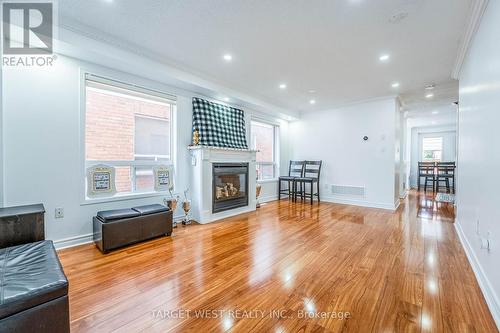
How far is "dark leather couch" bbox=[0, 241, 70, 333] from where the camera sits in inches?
39.4

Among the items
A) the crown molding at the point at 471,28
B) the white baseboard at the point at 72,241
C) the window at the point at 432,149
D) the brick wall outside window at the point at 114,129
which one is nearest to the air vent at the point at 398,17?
the crown molding at the point at 471,28

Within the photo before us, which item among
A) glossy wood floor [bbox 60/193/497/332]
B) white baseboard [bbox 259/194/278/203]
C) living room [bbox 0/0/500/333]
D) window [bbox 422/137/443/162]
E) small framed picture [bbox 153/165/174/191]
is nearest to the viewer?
glossy wood floor [bbox 60/193/497/332]

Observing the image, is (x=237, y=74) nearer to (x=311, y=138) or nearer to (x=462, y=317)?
(x=311, y=138)

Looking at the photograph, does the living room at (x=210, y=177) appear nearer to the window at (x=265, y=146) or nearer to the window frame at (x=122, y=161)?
the window frame at (x=122, y=161)

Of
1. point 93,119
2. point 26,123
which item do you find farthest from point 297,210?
point 26,123

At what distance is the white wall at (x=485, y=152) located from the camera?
1.52 metres

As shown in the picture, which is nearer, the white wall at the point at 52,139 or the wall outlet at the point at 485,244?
the wall outlet at the point at 485,244

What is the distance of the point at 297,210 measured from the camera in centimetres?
447

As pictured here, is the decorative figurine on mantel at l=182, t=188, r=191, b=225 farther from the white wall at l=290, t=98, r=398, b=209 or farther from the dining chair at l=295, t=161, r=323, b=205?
the white wall at l=290, t=98, r=398, b=209

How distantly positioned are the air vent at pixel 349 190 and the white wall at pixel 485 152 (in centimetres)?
254

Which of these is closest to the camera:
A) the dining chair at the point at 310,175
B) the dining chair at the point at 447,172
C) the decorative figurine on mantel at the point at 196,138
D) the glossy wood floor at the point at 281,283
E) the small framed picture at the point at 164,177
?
the glossy wood floor at the point at 281,283

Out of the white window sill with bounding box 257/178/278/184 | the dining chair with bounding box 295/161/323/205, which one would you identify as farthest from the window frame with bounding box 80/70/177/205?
the dining chair with bounding box 295/161/323/205

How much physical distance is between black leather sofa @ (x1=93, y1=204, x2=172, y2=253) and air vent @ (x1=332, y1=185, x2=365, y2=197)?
13.4 feet

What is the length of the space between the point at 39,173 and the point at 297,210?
4008 mm
